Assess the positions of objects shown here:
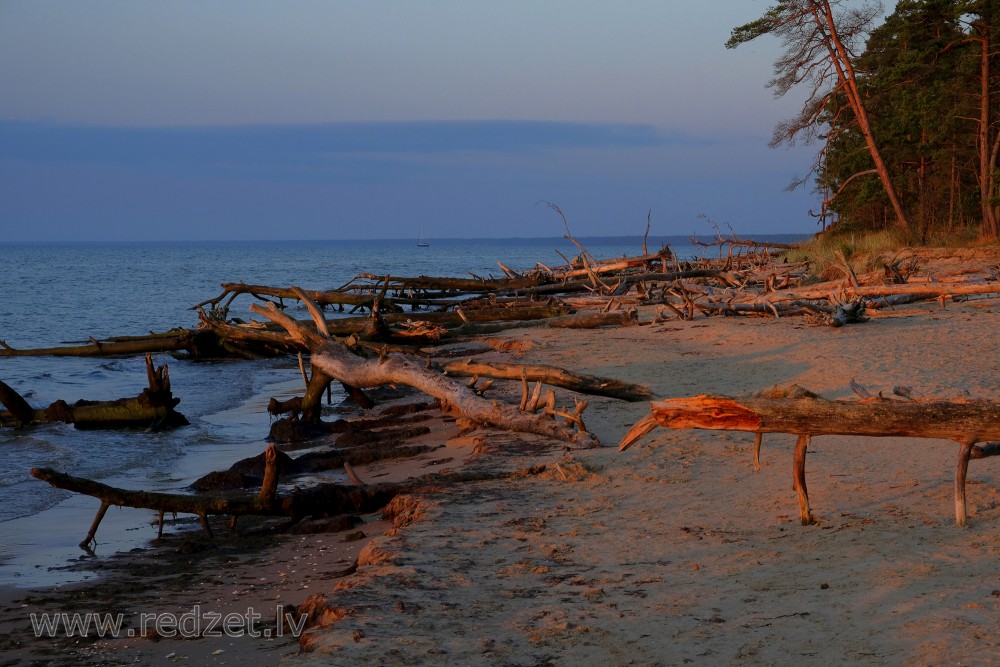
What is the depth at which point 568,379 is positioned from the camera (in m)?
7.86

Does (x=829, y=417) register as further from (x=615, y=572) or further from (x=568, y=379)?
(x=568, y=379)

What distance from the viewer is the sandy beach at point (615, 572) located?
3.21 metres

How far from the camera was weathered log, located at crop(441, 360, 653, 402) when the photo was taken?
7.87 meters

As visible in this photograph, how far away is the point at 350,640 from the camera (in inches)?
132

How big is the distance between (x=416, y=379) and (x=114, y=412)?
3937 millimetres

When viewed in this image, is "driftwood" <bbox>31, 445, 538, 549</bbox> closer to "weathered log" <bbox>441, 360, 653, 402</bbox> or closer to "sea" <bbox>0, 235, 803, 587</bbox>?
"sea" <bbox>0, 235, 803, 587</bbox>

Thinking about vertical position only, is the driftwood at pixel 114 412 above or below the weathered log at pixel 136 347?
below

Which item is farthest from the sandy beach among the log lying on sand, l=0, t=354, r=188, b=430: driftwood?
l=0, t=354, r=188, b=430: driftwood

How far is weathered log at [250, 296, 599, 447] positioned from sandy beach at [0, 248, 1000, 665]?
200mm

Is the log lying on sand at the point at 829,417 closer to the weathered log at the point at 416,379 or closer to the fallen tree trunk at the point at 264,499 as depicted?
the fallen tree trunk at the point at 264,499

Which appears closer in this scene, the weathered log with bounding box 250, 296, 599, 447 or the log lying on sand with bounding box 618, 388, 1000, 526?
the log lying on sand with bounding box 618, 388, 1000, 526

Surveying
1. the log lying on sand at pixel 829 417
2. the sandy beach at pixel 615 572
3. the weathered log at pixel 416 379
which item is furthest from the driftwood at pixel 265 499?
the log lying on sand at pixel 829 417

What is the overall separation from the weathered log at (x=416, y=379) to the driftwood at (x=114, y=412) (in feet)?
4.90

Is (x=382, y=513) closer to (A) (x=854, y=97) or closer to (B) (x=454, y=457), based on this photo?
(B) (x=454, y=457)
